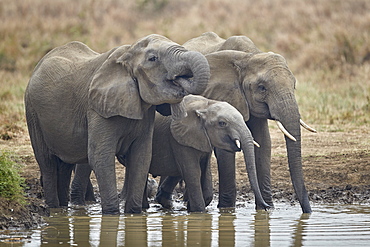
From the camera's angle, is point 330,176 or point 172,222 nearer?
point 172,222

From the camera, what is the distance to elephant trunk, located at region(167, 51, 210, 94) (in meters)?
8.23

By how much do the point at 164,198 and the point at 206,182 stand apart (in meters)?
0.66

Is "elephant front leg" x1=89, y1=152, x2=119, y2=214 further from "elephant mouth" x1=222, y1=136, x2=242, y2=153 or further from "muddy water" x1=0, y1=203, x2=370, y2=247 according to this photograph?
"elephant mouth" x1=222, y1=136, x2=242, y2=153

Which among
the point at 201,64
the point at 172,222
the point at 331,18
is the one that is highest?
the point at 331,18

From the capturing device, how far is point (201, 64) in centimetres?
824

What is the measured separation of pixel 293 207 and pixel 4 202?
11.8 feet

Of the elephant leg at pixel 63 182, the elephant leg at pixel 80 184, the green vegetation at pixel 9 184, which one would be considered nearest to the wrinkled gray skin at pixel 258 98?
the elephant leg at pixel 80 184

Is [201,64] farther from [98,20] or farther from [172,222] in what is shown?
[98,20]

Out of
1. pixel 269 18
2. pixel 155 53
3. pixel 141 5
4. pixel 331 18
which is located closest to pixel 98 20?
pixel 141 5

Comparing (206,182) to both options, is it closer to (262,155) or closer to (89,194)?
(262,155)

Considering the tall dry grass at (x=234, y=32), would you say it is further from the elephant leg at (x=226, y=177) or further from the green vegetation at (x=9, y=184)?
the green vegetation at (x=9, y=184)

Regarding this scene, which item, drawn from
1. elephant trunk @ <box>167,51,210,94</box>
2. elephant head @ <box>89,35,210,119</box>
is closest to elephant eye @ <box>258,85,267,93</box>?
elephant head @ <box>89,35,210,119</box>

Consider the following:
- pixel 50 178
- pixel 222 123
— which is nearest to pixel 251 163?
pixel 222 123

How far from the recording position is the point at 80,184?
10.9 m
